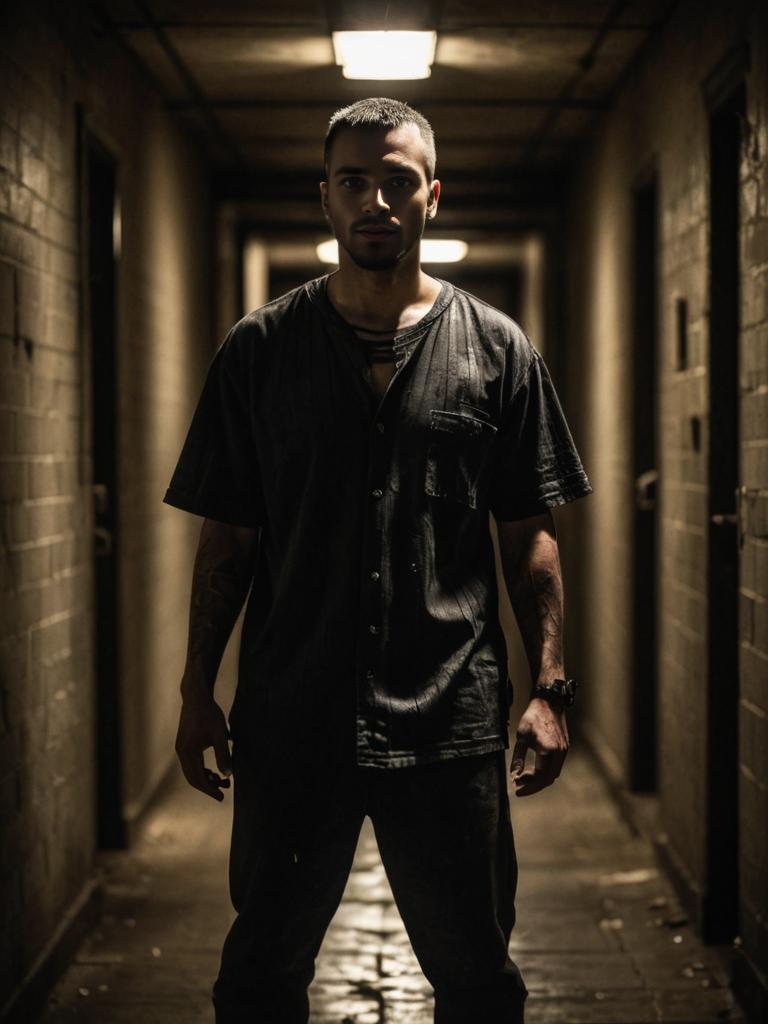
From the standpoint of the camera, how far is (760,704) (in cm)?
312

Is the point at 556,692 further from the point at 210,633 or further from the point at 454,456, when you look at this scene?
the point at 210,633

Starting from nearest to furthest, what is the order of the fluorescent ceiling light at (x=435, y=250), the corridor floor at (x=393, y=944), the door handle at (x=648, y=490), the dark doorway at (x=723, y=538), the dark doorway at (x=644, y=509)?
the corridor floor at (x=393, y=944) → the dark doorway at (x=723, y=538) → the door handle at (x=648, y=490) → the dark doorway at (x=644, y=509) → the fluorescent ceiling light at (x=435, y=250)

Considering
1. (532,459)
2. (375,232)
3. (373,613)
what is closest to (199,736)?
(373,613)

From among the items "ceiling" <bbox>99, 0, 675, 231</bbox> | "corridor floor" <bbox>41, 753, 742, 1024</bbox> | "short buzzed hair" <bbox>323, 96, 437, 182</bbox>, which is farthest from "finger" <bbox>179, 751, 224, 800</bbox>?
"ceiling" <bbox>99, 0, 675, 231</bbox>

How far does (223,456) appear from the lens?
2230 millimetres

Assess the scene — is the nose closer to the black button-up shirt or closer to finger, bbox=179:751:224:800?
the black button-up shirt

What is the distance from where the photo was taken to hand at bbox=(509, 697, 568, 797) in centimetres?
213

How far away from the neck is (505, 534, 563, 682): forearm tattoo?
0.45 metres

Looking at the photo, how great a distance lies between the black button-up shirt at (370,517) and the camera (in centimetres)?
211

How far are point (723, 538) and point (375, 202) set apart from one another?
6.41ft

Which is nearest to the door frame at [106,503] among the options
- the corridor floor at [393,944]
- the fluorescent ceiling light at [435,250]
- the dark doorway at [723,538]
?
the corridor floor at [393,944]

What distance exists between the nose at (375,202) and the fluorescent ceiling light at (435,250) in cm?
667

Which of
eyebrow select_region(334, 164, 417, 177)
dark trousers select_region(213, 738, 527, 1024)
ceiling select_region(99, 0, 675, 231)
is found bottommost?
dark trousers select_region(213, 738, 527, 1024)

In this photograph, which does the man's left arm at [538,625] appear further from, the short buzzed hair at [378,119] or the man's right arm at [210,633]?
the short buzzed hair at [378,119]
